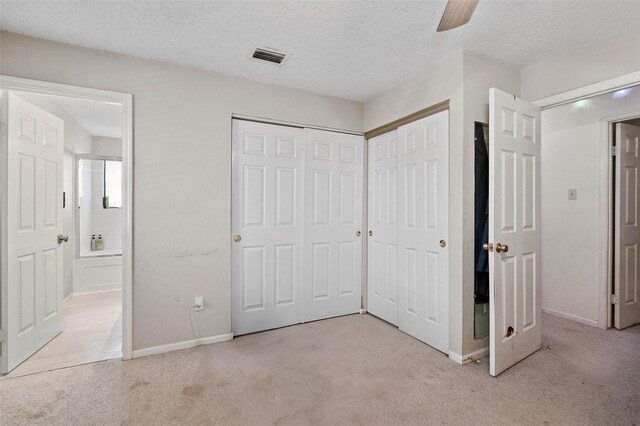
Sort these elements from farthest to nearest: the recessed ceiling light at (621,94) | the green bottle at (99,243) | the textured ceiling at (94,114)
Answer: the green bottle at (99,243) < the textured ceiling at (94,114) < the recessed ceiling light at (621,94)

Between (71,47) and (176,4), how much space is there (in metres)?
1.09

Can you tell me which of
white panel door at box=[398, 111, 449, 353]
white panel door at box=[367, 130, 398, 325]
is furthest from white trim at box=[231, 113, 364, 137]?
white panel door at box=[398, 111, 449, 353]

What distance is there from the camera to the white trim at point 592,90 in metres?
2.07

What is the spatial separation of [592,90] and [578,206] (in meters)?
1.53

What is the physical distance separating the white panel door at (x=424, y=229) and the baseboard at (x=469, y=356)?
0.09m

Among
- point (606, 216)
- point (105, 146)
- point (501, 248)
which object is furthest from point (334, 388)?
point (105, 146)

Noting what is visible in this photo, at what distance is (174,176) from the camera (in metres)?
2.66

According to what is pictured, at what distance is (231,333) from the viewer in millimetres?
2881

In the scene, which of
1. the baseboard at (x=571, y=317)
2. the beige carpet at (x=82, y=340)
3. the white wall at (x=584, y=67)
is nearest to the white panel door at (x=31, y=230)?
the beige carpet at (x=82, y=340)

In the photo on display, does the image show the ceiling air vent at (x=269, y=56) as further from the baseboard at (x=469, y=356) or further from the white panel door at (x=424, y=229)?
the baseboard at (x=469, y=356)

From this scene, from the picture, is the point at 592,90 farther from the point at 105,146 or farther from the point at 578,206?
the point at 105,146

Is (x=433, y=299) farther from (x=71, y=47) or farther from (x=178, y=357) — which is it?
(x=71, y=47)

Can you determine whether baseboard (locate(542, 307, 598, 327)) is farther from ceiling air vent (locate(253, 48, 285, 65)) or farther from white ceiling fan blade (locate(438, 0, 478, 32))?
ceiling air vent (locate(253, 48, 285, 65))

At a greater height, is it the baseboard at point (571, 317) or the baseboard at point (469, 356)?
the baseboard at point (571, 317)
